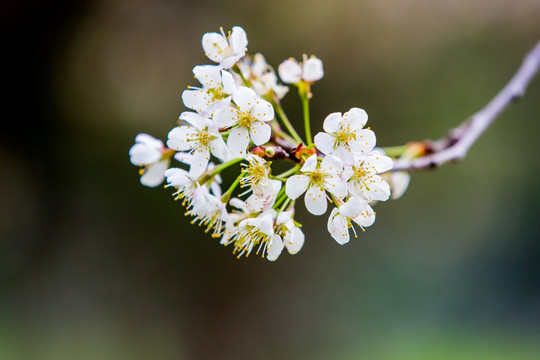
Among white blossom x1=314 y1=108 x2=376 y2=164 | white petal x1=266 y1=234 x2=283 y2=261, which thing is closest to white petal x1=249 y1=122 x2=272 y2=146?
white blossom x1=314 y1=108 x2=376 y2=164

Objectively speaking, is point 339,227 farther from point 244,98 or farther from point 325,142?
point 244,98

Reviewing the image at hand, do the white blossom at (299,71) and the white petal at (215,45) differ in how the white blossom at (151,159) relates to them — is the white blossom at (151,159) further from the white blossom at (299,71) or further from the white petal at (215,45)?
the white blossom at (299,71)

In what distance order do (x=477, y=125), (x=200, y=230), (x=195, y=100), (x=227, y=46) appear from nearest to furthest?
(x=195, y=100), (x=227, y=46), (x=477, y=125), (x=200, y=230)

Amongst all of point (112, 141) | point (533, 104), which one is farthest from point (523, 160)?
point (112, 141)

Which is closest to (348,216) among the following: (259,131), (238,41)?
(259,131)

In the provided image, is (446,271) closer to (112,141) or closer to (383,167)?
(112,141)

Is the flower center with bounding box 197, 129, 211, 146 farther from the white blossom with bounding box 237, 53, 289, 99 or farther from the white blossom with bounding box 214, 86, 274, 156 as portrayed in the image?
the white blossom with bounding box 237, 53, 289, 99

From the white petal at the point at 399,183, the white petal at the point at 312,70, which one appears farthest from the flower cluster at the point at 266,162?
the white petal at the point at 399,183
